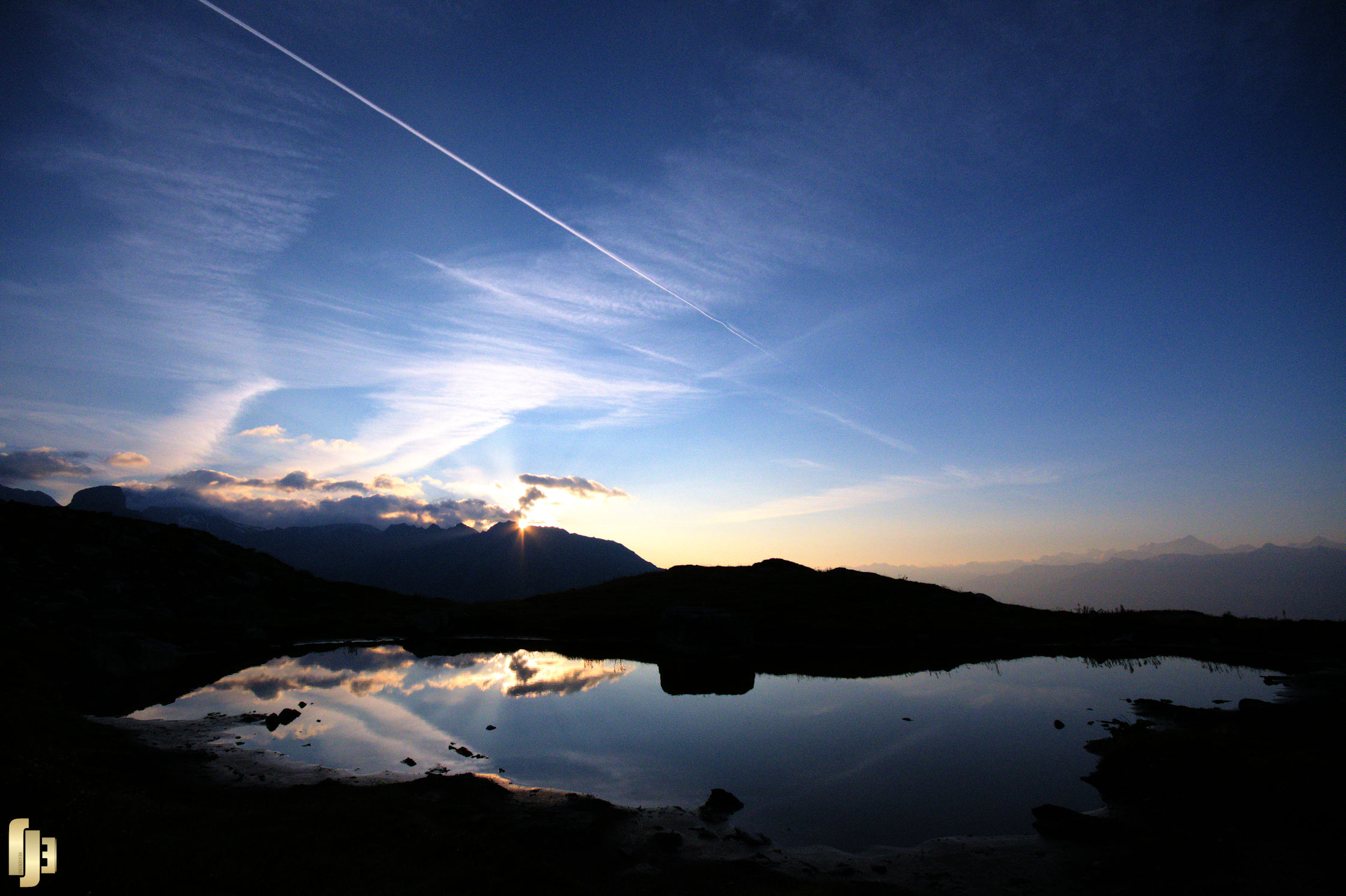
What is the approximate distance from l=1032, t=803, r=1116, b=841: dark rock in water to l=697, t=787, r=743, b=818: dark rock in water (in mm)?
10543

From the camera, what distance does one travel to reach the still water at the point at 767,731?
23031 mm

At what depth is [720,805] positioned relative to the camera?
22016mm

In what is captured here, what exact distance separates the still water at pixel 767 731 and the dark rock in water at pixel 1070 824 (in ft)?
2.04

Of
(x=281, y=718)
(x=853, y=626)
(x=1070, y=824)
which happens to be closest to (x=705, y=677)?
(x=853, y=626)

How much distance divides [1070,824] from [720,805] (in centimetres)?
1208

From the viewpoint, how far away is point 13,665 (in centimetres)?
3431

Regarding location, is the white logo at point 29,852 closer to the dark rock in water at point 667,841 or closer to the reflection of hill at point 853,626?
the dark rock in water at point 667,841

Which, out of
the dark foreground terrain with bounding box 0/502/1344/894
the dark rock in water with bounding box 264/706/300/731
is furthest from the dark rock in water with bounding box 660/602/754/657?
the dark rock in water with bounding box 264/706/300/731

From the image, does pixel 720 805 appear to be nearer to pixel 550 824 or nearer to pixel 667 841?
pixel 667 841

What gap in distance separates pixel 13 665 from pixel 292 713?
16.5 m

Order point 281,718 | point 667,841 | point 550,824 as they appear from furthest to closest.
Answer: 1. point 281,718
2. point 550,824
3. point 667,841

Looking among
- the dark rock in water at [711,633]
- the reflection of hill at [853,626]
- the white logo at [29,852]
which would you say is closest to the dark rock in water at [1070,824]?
the white logo at [29,852]

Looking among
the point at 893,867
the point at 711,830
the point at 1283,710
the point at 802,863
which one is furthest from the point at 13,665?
the point at 1283,710

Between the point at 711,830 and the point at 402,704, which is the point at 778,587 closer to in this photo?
the point at 402,704
